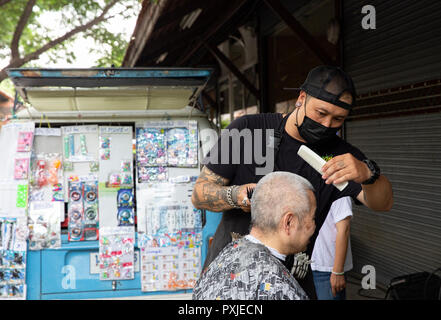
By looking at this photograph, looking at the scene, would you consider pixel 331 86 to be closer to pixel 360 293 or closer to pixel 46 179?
pixel 46 179

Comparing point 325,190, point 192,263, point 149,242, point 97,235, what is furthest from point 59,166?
point 325,190

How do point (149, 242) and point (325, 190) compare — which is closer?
point (325, 190)

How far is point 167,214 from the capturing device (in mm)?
3809

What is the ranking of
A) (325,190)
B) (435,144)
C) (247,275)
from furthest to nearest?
(435,144) < (325,190) < (247,275)

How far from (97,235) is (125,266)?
32 centimetres

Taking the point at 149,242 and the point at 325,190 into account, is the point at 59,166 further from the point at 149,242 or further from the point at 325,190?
the point at 325,190

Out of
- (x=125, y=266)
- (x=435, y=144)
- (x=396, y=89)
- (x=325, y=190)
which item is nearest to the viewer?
(x=325, y=190)

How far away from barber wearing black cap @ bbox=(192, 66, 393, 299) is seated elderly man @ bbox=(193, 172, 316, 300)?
0.33 meters

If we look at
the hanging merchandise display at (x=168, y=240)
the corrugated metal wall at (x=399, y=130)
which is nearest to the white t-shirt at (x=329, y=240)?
the hanging merchandise display at (x=168, y=240)

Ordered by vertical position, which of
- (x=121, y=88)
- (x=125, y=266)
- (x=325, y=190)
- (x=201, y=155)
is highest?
(x=121, y=88)

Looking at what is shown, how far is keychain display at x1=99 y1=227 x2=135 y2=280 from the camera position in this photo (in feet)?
12.3

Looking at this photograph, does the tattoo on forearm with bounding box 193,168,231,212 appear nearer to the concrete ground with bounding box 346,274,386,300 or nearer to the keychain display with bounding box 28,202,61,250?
the keychain display with bounding box 28,202,61,250

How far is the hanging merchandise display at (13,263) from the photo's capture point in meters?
3.67

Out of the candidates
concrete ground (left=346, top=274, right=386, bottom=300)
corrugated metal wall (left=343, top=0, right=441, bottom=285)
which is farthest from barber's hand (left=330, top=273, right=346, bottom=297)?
concrete ground (left=346, top=274, right=386, bottom=300)
